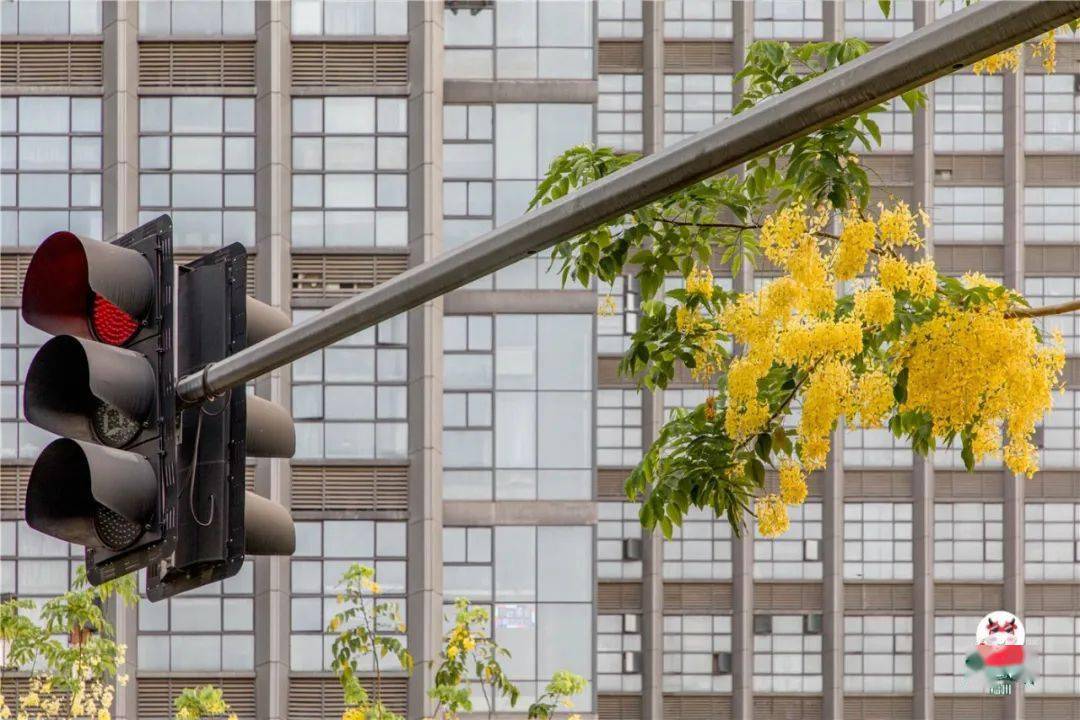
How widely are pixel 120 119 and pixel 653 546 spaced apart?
19073 millimetres

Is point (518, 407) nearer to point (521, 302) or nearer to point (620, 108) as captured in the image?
point (521, 302)

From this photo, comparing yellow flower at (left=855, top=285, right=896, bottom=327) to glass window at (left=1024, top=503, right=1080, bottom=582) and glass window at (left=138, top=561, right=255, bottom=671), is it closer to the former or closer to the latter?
glass window at (left=138, top=561, right=255, bottom=671)

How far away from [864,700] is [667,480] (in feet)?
131

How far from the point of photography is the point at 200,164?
36.4 m

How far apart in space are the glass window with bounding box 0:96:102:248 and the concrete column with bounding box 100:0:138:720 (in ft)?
1.17

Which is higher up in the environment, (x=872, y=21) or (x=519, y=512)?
(x=872, y=21)

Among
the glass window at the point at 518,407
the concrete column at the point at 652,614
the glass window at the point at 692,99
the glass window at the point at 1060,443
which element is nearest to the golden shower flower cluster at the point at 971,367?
the glass window at the point at 518,407

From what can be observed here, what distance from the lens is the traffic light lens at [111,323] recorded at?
15.5ft

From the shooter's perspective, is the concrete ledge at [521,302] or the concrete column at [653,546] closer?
the concrete ledge at [521,302]

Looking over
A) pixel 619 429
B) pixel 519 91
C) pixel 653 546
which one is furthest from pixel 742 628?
pixel 519 91

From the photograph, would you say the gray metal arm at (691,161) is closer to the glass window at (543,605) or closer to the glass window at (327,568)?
Answer: the glass window at (543,605)

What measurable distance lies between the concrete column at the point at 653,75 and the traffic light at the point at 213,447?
1661 inches

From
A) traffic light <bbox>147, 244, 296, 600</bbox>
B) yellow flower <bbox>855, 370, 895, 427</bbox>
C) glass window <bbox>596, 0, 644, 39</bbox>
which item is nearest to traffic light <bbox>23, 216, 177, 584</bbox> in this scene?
traffic light <bbox>147, 244, 296, 600</bbox>

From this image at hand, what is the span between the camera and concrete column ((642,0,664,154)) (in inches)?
1845
